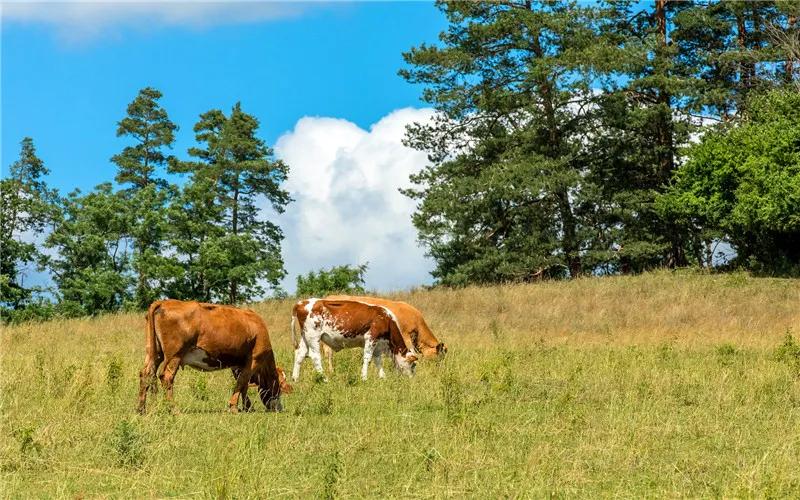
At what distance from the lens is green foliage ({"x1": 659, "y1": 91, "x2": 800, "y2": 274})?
101 ft

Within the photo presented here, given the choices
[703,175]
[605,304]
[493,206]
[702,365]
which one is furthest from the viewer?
[493,206]

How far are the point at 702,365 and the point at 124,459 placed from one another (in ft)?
37.1

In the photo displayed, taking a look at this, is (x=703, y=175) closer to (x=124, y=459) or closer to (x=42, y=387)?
(x=42, y=387)

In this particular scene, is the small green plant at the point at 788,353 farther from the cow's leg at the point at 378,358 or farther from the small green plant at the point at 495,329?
the cow's leg at the point at 378,358

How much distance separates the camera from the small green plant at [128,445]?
7.97 metres

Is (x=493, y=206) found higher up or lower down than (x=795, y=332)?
higher up

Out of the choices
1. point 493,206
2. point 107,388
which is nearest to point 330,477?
point 107,388

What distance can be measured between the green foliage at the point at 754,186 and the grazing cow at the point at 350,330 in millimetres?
20030

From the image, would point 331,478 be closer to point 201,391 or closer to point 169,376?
point 169,376

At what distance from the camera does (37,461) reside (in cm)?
809

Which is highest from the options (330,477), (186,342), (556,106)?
(556,106)

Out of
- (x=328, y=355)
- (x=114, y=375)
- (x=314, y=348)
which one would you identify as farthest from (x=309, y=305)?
(x=114, y=375)

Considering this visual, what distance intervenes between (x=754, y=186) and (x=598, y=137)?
9.49 meters

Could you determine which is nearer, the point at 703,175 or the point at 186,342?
the point at 186,342
